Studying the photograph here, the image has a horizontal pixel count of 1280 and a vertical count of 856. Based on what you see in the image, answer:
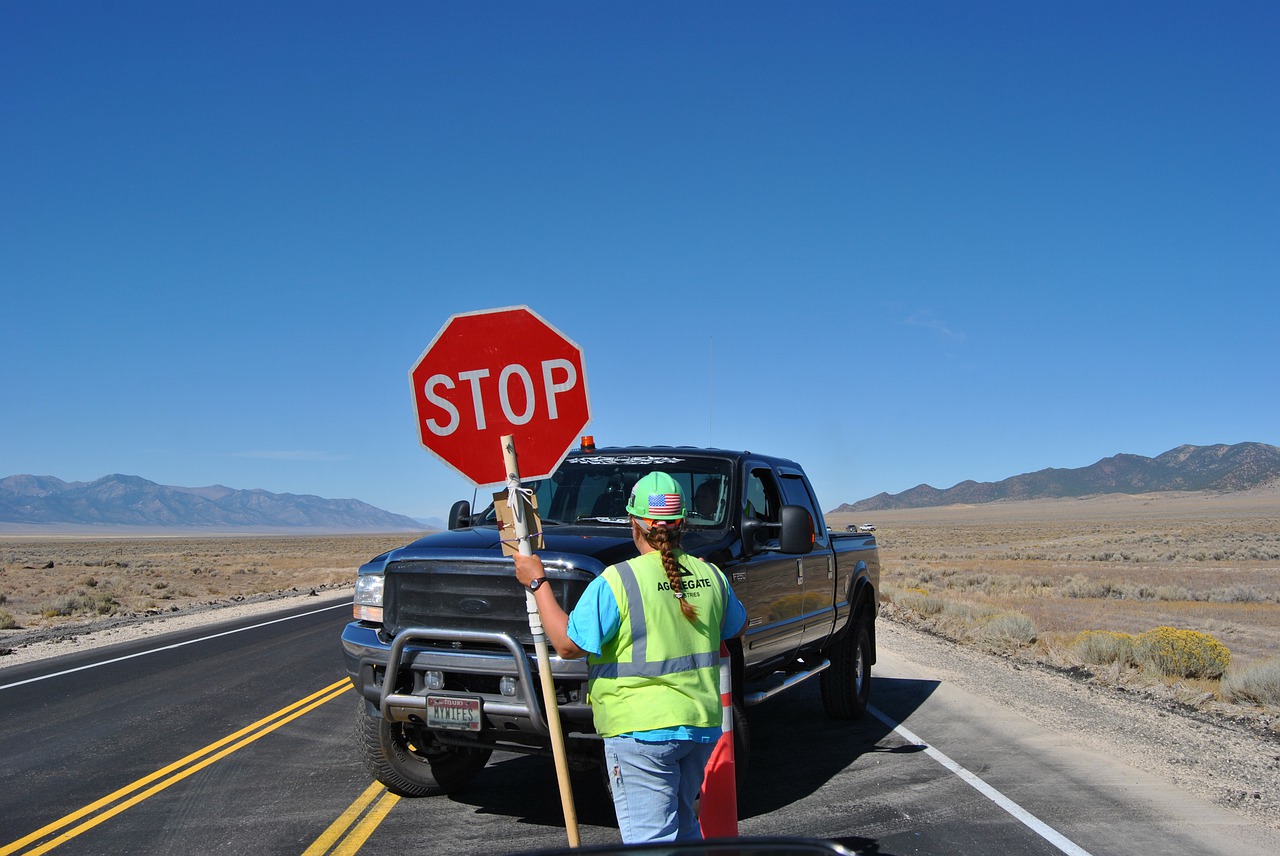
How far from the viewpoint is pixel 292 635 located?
1723cm

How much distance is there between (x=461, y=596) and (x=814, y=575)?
11.3ft

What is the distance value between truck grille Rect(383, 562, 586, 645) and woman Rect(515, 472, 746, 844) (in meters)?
1.63

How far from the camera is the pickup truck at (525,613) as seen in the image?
508cm

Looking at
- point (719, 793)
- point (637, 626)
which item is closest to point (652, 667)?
point (637, 626)

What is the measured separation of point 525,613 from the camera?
5324mm

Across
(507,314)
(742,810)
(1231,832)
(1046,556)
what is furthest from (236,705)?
(1046,556)

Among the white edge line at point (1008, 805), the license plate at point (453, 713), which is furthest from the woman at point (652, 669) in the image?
the white edge line at point (1008, 805)

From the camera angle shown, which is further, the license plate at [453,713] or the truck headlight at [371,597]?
the truck headlight at [371,597]

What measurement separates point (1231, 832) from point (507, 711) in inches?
169

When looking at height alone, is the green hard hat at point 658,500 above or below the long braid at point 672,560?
above

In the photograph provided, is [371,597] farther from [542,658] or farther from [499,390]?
[542,658]

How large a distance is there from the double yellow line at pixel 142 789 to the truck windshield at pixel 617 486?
223 cm

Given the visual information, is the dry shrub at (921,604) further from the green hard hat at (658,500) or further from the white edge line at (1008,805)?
the green hard hat at (658,500)

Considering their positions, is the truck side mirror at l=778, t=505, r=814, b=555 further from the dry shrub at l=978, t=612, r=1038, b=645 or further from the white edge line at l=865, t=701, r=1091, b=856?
the dry shrub at l=978, t=612, r=1038, b=645
